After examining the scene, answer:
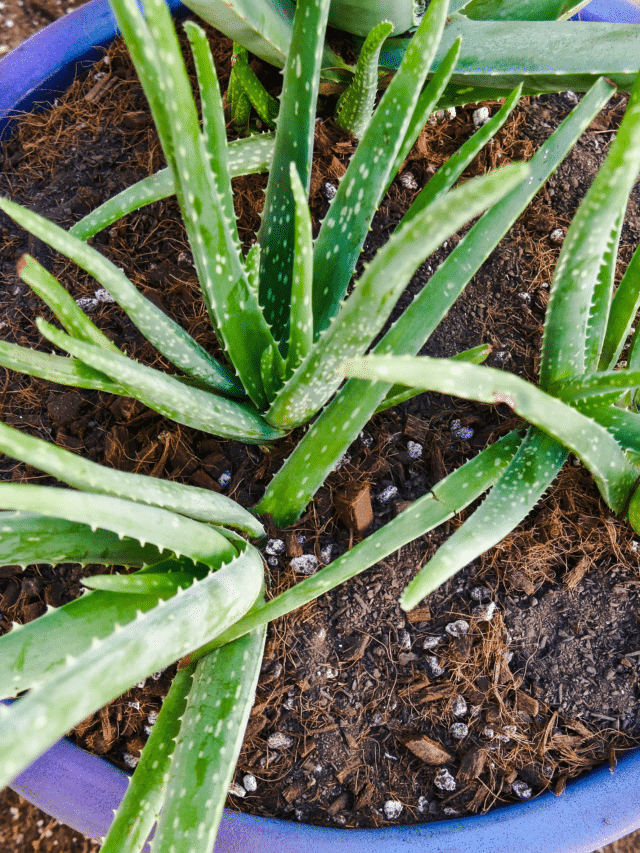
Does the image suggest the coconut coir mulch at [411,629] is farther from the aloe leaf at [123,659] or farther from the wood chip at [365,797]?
the aloe leaf at [123,659]

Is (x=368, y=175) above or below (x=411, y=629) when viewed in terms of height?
above

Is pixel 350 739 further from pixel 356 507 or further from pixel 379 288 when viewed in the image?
pixel 379 288

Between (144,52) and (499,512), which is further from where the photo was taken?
(499,512)

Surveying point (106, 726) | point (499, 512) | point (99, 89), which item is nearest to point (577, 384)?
point (499, 512)

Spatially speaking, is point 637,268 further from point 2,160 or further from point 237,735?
point 2,160

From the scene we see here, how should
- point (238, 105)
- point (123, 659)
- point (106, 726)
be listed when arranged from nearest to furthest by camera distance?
point (123, 659) → point (106, 726) → point (238, 105)

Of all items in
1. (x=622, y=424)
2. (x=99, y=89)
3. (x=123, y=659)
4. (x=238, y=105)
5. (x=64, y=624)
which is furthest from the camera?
(x=99, y=89)

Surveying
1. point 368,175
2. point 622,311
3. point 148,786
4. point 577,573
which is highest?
point 368,175
